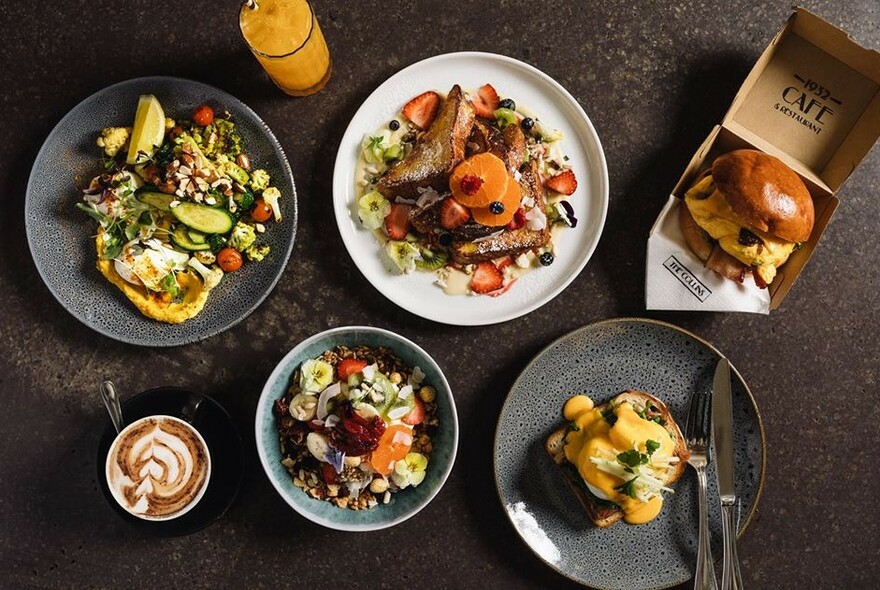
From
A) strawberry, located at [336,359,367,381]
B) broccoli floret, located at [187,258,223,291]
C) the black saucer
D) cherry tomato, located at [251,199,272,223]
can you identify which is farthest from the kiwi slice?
the black saucer

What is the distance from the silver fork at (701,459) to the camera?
5.85 feet

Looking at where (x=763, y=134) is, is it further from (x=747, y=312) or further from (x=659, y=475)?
(x=659, y=475)

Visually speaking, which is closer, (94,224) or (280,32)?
(280,32)

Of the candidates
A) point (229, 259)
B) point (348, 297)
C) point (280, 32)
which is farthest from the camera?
point (348, 297)

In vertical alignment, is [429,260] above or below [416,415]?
above

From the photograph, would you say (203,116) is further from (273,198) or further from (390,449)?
(390,449)

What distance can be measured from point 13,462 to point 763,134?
2235 millimetres

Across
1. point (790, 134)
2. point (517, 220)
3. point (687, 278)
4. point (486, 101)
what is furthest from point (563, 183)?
point (790, 134)

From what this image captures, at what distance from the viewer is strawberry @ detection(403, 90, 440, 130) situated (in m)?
1.81

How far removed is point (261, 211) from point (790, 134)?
1.41 m

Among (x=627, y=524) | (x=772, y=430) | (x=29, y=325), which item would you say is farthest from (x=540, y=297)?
(x=29, y=325)

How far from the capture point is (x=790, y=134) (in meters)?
1.84

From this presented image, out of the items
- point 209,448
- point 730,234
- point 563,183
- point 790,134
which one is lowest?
point 209,448

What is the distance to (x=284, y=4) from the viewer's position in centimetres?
165
